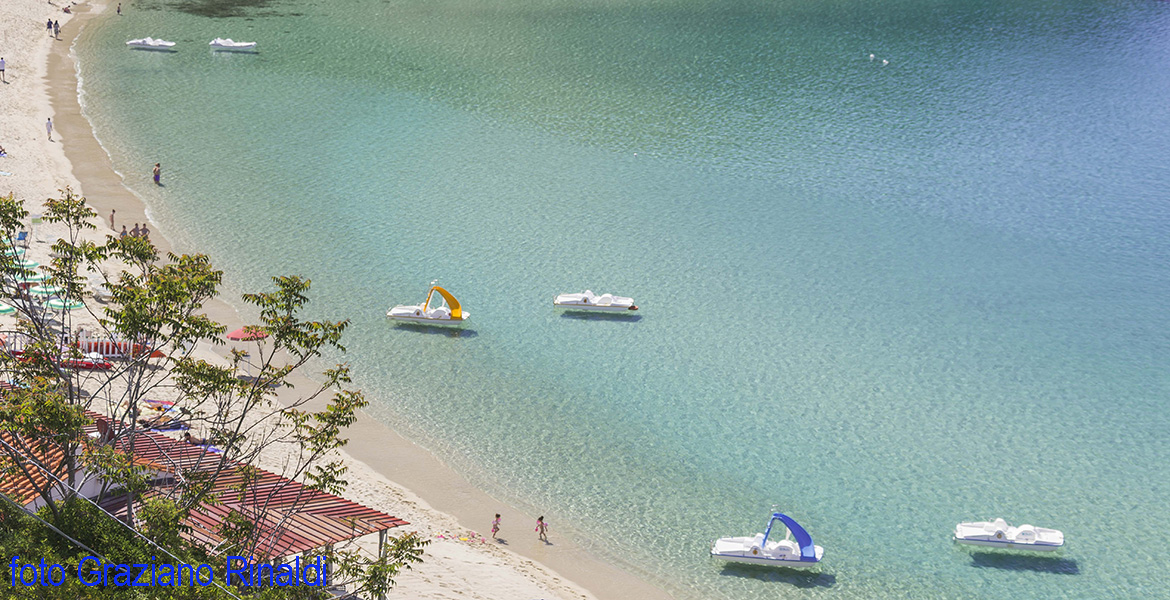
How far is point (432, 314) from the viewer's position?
140 feet

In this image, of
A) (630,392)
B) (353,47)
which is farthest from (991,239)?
(353,47)

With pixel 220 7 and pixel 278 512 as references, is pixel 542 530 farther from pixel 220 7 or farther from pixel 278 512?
pixel 220 7

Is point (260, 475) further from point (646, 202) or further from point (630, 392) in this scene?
point (646, 202)

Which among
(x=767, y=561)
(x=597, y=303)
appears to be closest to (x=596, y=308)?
(x=597, y=303)

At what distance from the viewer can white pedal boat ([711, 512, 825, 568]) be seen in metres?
30.5

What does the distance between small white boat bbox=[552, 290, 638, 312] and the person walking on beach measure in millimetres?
13995

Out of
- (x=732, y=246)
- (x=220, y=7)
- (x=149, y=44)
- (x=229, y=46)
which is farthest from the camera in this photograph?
(x=220, y=7)

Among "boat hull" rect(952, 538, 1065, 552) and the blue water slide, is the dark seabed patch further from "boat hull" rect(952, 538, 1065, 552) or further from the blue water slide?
"boat hull" rect(952, 538, 1065, 552)

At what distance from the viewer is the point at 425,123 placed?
217ft

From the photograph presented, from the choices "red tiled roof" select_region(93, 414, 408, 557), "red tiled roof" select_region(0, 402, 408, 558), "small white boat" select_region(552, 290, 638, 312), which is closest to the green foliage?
"red tiled roof" select_region(0, 402, 408, 558)

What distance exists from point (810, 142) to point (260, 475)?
46.9 meters

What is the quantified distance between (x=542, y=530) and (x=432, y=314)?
13.6 meters

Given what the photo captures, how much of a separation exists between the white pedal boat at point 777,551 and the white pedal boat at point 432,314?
16471 millimetres

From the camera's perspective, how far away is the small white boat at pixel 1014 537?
104 ft
